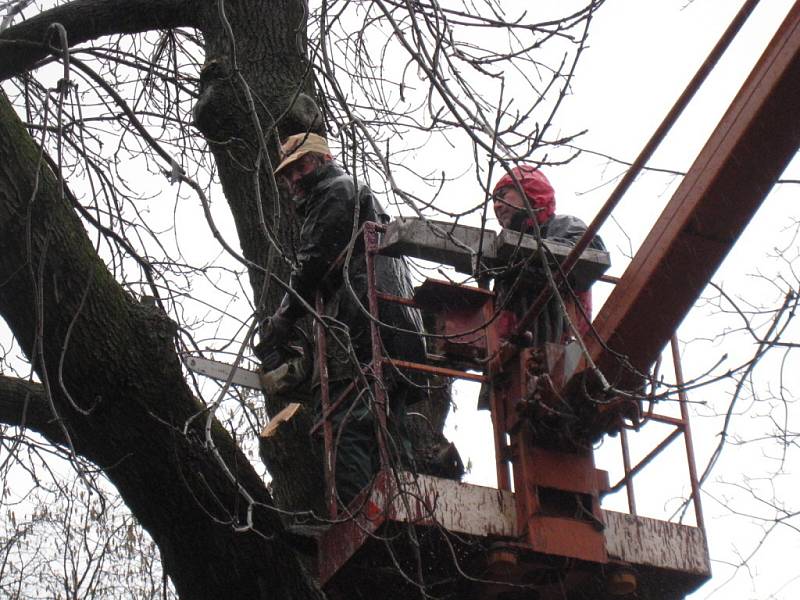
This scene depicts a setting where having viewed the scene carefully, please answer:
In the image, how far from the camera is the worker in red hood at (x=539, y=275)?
6.05m

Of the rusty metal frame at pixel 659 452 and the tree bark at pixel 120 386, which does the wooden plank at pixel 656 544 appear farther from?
the tree bark at pixel 120 386

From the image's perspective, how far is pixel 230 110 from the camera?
7.25 m

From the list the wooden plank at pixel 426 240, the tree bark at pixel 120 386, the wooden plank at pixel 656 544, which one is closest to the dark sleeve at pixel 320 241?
the wooden plank at pixel 426 240

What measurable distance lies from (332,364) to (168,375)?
1.21 meters

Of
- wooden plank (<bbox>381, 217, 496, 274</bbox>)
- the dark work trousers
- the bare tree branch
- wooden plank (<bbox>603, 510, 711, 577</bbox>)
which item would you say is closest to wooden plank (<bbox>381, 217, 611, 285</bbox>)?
wooden plank (<bbox>381, 217, 496, 274</bbox>)

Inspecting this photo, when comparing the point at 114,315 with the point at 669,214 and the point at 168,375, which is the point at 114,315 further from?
the point at 669,214

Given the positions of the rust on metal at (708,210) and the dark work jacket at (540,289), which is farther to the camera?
the dark work jacket at (540,289)

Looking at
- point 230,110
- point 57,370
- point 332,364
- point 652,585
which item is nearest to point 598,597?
point 652,585

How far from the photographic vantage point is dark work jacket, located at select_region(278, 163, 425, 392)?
20.5 feet

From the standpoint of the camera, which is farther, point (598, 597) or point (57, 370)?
point (598, 597)

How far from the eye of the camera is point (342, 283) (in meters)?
6.40

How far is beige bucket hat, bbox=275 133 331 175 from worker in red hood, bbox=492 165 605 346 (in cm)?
87

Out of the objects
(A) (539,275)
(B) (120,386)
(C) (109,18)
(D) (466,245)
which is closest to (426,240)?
(D) (466,245)

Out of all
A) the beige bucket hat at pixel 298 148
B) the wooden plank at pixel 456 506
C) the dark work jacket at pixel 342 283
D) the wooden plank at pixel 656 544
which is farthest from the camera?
the beige bucket hat at pixel 298 148
